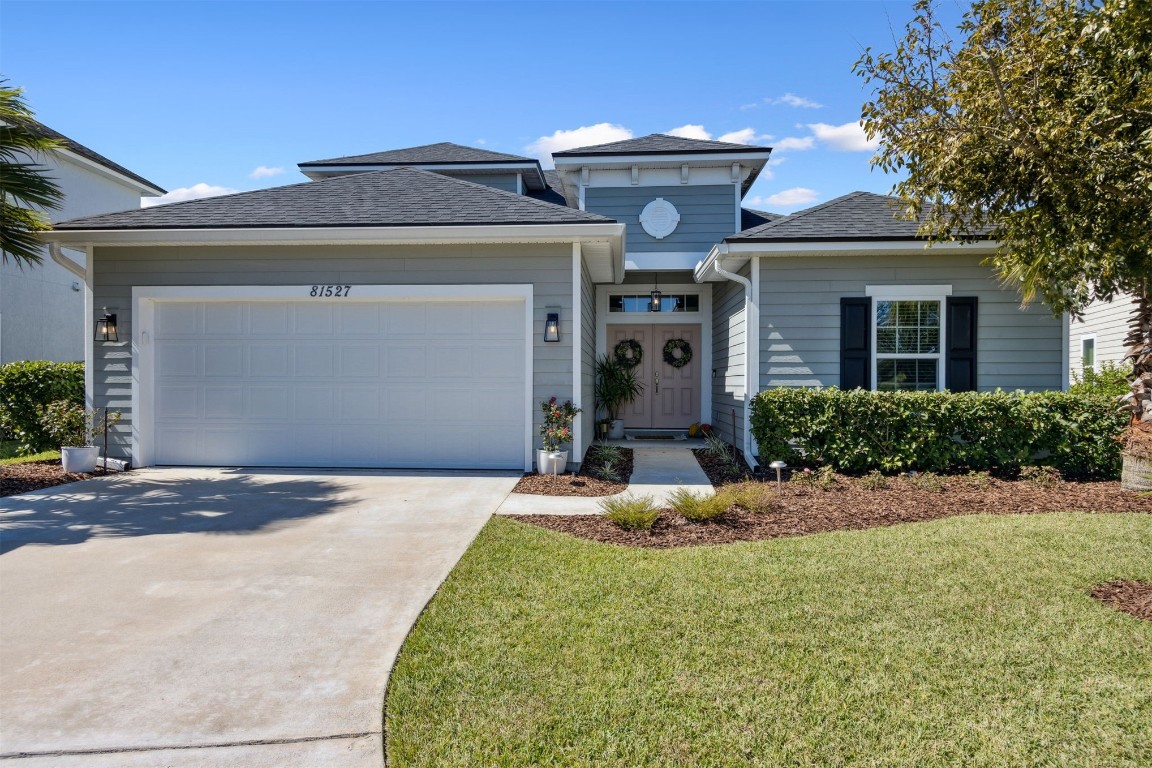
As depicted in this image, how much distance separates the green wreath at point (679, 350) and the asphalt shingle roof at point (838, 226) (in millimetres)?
4202

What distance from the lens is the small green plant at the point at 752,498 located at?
596 centimetres

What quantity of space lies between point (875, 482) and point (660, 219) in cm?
687

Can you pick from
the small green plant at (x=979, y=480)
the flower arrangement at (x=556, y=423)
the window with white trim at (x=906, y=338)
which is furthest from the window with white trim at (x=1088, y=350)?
the flower arrangement at (x=556, y=423)

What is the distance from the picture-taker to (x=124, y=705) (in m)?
2.67

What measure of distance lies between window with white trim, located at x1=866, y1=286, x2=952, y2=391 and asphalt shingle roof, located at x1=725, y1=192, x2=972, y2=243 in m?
0.74

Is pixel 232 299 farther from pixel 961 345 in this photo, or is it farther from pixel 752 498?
pixel 961 345

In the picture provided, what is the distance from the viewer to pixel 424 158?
14.1m

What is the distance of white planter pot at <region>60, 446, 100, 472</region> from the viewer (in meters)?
7.96

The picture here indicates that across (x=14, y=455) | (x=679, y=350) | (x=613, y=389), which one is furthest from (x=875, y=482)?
(x=14, y=455)

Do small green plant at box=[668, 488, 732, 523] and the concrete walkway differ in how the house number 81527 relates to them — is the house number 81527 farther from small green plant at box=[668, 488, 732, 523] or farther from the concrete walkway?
small green plant at box=[668, 488, 732, 523]

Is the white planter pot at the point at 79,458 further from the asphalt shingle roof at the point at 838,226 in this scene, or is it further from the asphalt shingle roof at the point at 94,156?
the asphalt shingle roof at the point at 838,226

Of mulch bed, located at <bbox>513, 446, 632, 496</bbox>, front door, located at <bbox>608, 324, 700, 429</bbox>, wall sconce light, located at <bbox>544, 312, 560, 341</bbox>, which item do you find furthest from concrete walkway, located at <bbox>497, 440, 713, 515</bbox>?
wall sconce light, located at <bbox>544, 312, 560, 341</bbox>

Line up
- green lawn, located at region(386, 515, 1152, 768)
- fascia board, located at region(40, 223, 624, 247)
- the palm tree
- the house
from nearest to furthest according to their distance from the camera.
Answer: green lawn, located at region(386, 515, 1152, 768), the palm tree, fascia board, located at region(40, 223, 624, 247), the house

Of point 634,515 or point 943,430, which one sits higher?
point 943,430
